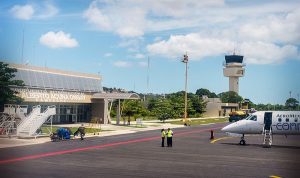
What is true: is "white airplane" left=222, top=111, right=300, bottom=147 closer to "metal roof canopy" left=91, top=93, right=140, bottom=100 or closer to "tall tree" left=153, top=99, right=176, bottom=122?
"metal roof canopy" left=91, top=93, right=140, bottom=100

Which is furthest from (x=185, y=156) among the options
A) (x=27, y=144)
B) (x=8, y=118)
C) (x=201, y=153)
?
(x=8, y=118)

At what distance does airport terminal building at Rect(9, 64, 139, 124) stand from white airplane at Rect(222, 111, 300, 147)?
2573cm

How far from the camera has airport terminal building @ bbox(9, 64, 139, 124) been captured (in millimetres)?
48188

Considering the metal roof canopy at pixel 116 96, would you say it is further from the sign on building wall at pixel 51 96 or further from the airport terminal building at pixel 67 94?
the sign on building wall at pixel 51 96

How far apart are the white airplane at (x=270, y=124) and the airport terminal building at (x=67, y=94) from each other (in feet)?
84.4

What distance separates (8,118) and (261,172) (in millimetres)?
27649

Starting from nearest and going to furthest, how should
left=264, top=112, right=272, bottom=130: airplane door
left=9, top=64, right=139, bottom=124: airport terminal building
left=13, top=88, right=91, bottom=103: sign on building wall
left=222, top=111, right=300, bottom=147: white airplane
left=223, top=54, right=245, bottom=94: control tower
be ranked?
left=222, top=111, right=300, bottom=147: white airplane < left=264, top=112, right=272, bottom=130: airplane door < left=13, top=88, right=91, bottom=103: sign on building wall < left=9, top=64, right=139, bottom=124: airport terminal building < left=223, top=54, right=245, bottom=94: control tower

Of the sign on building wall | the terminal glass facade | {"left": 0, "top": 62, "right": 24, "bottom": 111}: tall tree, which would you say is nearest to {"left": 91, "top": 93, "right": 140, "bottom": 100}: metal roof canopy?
the sign on building wall

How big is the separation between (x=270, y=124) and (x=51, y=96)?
29881mm

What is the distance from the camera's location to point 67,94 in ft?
177

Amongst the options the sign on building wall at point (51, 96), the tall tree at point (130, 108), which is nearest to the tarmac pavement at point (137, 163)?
the sign on building wall at point (51, 96)

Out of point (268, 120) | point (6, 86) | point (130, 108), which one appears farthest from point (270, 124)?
point (130, 108)

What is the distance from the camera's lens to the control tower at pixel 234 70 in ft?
537

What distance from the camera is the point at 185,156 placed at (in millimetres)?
24516
